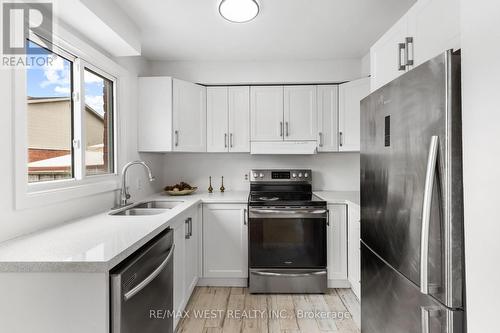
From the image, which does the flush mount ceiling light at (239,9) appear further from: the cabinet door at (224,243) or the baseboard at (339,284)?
the baseboard at (339,284)

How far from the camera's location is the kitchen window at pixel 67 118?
1.63 m

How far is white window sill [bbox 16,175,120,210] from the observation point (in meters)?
1.45

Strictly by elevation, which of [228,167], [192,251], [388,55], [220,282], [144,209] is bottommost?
[220,282]

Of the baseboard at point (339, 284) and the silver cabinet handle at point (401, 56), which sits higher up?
the silver cabinet handle at point (401, 56)

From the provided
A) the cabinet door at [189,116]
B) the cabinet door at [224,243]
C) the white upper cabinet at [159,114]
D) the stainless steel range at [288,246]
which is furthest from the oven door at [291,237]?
the white upper cabinet at [159,114]

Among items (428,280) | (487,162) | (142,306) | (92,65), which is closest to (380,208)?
(428,280)

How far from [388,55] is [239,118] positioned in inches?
69.5

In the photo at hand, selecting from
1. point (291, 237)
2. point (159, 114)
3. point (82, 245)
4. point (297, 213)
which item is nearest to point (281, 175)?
point (297, 213)

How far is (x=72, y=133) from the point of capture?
1.99 m

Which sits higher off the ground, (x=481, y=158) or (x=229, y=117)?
(x=229, y=117)

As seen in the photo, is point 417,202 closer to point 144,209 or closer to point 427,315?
point 427,315

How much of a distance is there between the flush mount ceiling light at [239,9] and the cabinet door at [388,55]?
85 cm

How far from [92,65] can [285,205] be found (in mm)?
1961

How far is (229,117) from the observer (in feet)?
10.4
